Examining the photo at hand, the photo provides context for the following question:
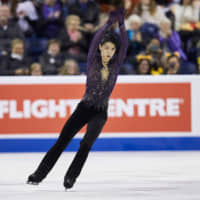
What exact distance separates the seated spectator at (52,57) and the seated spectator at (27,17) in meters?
1.20

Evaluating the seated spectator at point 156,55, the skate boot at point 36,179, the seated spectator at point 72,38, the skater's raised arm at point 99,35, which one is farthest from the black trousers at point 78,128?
the seated spectator at point 72,38

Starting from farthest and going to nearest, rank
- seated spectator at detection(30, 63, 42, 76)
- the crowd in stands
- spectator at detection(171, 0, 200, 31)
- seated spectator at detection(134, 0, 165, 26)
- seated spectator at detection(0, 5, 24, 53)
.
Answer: spectator at detection(171, 0, 200, 31), seated spectator at detection(134, 0, 165, 26), seated spectator at detection(0, 5, 24, 53), the crowd in stands, seated spectator at detection(30, 63, 42, 76)

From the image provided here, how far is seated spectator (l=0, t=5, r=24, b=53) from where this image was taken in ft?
34.7

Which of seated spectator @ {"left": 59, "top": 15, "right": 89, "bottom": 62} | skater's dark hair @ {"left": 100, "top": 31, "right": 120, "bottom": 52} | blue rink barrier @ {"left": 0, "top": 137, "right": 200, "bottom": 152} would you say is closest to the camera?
skater's dark hair @ {"left": 100, "top": 31, "right": 120, "bottom": 52}

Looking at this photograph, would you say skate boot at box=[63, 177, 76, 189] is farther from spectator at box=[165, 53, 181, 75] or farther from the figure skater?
spectator at box=[165, 53, 181, 75]

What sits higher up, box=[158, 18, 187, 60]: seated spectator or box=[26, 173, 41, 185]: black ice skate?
box=[158, 18, 187, 60]: seated spectator

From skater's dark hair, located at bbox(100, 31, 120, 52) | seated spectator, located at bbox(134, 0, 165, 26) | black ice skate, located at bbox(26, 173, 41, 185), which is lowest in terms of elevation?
black ice skate, located at bbox(26, 173, 41, 185)

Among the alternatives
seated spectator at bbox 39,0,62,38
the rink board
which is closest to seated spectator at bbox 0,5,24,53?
seated spectator at bbox 39,0,62,38

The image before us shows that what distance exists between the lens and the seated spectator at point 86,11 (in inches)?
452

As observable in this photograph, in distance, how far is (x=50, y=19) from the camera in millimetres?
11266

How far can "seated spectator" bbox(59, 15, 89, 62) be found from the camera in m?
10.9

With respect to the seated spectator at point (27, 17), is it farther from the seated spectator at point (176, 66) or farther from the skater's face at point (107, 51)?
the skater's face at point (107, 51)

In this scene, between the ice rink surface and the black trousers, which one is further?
the black trousers

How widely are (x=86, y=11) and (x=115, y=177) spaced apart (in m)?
5.46
